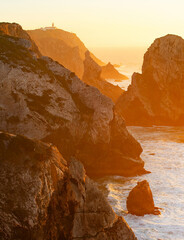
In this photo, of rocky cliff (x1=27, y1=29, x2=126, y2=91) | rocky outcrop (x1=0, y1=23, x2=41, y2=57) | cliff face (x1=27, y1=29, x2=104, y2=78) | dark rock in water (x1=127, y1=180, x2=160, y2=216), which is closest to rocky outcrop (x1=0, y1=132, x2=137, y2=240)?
dark rock in water (x1=127, y1=180, x2=160, y2=216)

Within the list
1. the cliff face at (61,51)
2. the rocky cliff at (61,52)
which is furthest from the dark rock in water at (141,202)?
the cliff face at (61,51)

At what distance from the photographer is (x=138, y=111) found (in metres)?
65.3

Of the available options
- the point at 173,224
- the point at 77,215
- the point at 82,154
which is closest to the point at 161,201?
the point at 173,224

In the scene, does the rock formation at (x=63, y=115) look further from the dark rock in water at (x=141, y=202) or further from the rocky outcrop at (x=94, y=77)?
the rocky outcrop at (x=94, y=77)

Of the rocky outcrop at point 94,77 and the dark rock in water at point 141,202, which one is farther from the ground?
the rocky outcrop at point 94,77

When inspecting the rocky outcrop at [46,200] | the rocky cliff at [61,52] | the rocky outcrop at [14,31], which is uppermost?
the rocky cliff at [61,52]

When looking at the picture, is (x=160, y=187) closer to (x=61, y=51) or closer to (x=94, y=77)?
(x=94, y=77)

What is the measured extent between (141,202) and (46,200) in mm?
14725

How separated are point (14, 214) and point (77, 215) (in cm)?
338

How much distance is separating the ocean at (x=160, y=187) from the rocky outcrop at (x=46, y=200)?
858 centimetres

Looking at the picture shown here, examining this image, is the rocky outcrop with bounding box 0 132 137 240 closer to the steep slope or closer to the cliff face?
the steep slope

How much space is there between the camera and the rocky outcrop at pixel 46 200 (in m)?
14.3

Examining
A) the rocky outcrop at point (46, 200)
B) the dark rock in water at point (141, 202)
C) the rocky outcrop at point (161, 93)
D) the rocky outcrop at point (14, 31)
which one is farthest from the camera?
the rocky outcrop at point (161, 93)

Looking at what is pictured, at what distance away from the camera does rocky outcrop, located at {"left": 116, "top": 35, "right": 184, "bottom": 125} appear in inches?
2552
